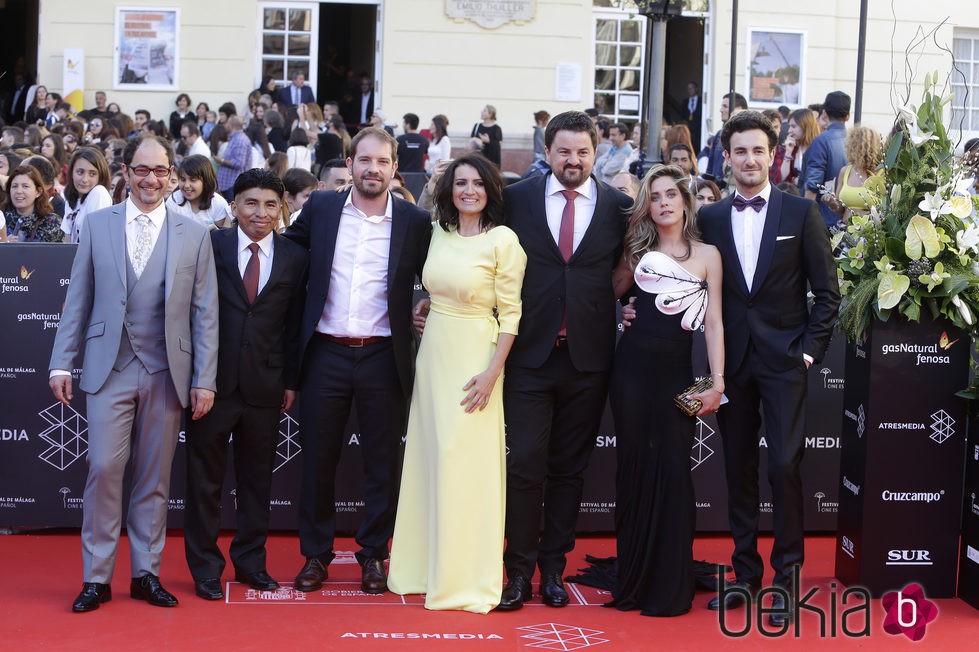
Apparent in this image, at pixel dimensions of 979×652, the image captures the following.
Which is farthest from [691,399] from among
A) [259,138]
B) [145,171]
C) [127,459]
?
[259,138]

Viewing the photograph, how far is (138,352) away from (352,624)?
1421mm

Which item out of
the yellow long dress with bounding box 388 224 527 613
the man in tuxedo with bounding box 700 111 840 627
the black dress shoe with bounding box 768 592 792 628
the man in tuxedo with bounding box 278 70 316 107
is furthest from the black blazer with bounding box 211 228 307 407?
the man in tuxedo with bounding box 278 70 316 107

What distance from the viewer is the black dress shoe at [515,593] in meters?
5.15

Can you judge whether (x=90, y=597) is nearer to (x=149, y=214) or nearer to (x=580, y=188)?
(x=149, y=214)

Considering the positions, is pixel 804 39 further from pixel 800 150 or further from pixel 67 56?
pixel 67 56

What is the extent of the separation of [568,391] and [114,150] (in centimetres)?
920

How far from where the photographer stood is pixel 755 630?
498cm

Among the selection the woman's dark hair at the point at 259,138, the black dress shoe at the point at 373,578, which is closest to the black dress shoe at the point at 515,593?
the black dress shoe at the point at 373,578

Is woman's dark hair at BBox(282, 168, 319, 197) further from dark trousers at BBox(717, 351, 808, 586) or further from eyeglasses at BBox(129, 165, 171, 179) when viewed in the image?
dark trousers at BBox(717, 351, 808, 586)

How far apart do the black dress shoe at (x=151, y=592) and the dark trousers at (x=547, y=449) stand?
1443 mm

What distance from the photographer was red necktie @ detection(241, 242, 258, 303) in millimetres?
5324

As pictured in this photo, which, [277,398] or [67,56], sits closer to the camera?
[277,398]

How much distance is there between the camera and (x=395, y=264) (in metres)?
5.34

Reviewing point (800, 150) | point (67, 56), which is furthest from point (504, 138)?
point (800, 150)
